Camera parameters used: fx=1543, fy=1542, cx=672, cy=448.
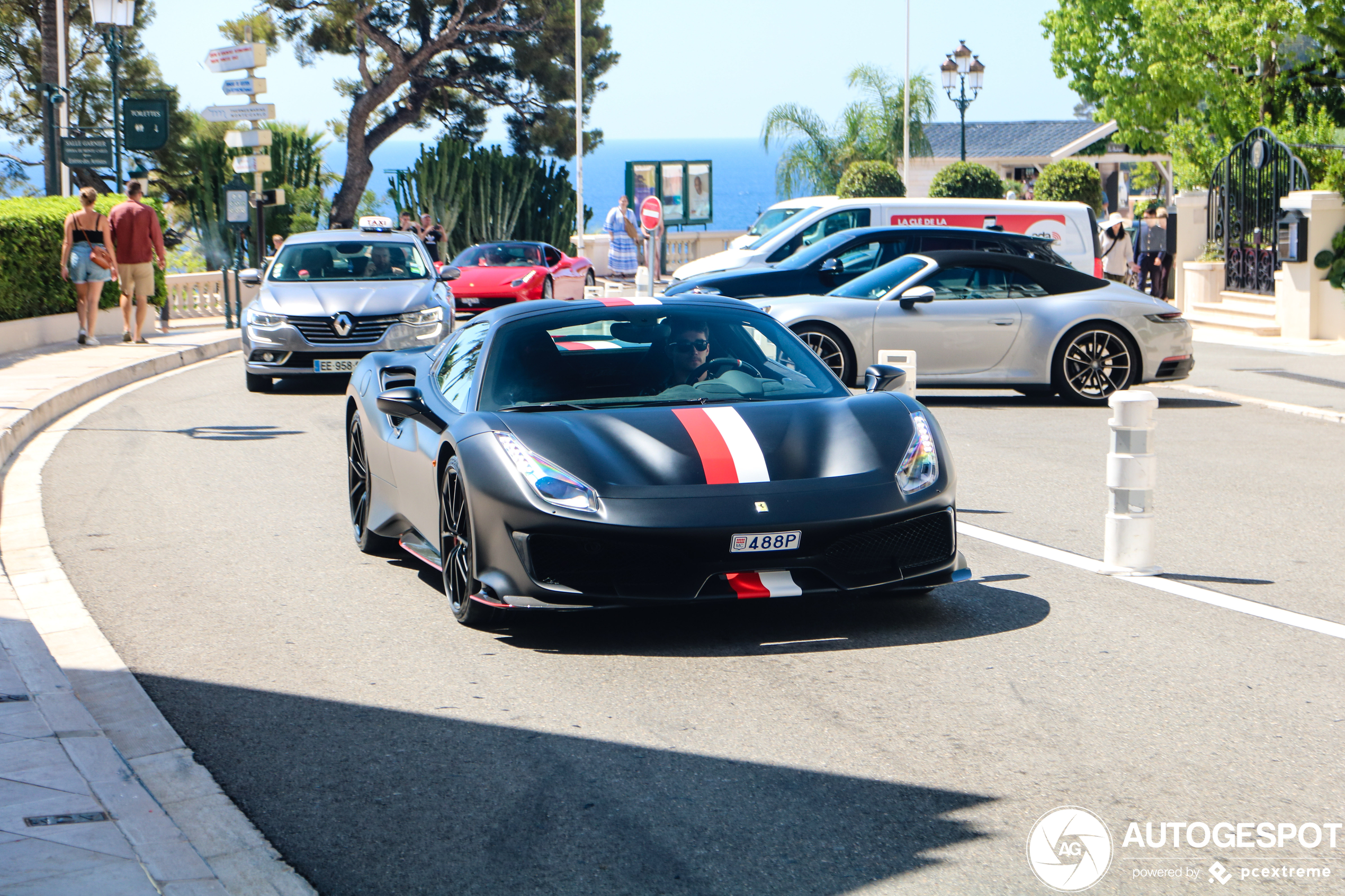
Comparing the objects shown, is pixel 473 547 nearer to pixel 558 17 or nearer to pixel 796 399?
pixel 796 399

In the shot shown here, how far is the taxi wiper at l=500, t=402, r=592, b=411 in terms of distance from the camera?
632 cm

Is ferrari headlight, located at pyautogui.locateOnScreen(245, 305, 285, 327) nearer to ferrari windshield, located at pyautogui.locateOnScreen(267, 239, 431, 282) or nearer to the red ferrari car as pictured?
ferrari windshield, located at pyautogui.locateOnScreen(267, 239, 431, 282)

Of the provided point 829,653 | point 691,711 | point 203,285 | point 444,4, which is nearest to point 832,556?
point 829,653

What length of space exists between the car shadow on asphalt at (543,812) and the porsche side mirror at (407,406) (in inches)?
75.7

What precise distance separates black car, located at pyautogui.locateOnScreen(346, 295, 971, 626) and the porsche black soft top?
760cm

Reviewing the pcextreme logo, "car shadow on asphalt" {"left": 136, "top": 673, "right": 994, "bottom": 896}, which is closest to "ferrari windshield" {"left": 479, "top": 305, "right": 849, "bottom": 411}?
"car shadow on asphalt" {"left": 136, "top": 673, "right": 994, "bottom": 896}

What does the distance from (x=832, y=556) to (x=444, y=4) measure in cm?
4155

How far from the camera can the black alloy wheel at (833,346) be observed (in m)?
14.0

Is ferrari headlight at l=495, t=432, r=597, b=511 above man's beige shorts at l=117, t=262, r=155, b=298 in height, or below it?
below

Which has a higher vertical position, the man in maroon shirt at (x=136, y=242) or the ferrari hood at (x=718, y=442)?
the man in maroon shirt at (x=136, y=242)

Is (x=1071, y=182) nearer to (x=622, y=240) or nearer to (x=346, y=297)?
(x=622, y=240)

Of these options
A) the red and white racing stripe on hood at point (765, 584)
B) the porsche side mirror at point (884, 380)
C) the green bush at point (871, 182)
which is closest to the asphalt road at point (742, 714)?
the red and white racing stripe on hood at point (765, 584)

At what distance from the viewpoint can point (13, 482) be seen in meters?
10.4

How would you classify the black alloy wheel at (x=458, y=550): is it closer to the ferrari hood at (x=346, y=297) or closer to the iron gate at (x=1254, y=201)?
the ferrari hood at (x=346, y=297)
